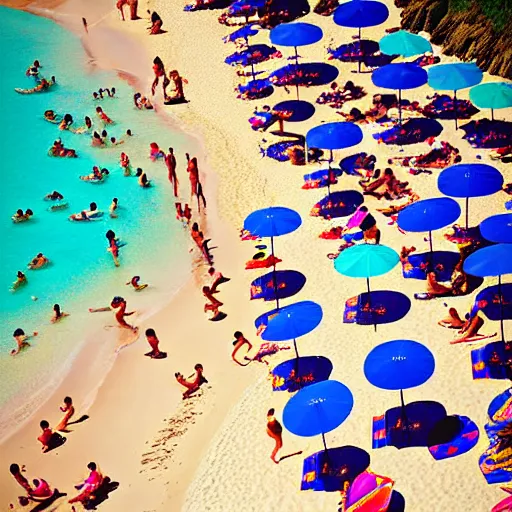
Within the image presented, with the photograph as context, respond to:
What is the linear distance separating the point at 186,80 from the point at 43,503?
19517 mm

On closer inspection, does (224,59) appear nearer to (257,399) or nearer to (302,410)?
(257,399)

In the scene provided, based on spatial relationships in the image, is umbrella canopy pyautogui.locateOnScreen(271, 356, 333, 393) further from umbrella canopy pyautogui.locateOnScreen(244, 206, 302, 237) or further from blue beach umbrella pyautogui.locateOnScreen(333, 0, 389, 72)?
blue beach umbrella pyautogui.locateOnScreen(333, 0, 389, 72)

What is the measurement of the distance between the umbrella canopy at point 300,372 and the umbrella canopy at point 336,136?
7857mm

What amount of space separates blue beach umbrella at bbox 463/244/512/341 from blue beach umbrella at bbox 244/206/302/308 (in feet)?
15.6

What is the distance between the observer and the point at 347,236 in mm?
28531

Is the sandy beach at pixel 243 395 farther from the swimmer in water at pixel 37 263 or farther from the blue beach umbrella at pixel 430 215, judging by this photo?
the swimmer in water at pixel 37 263

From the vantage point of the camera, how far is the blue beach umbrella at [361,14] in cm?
3591

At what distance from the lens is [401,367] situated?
21.4m

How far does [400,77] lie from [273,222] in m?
8.19

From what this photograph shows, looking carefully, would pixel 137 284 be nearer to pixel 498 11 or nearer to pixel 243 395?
pixel 243 395

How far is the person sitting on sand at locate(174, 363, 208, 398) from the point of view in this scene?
24556 mm

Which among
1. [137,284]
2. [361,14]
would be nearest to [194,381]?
[137,284]

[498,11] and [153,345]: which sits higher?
[498,11]

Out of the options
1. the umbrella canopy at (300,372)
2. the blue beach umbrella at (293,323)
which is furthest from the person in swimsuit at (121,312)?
the blue beach umbrella at (293,323)
